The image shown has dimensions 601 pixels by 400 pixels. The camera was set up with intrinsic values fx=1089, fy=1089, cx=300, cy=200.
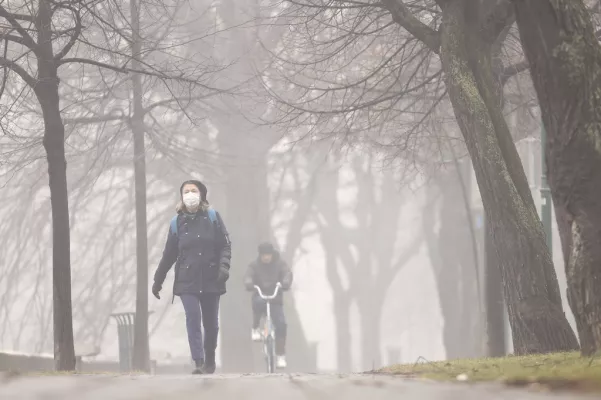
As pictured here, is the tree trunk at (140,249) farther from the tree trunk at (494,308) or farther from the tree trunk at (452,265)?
the tree trunk at (452,265)

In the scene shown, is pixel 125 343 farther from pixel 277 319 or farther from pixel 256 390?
pixel 256 390


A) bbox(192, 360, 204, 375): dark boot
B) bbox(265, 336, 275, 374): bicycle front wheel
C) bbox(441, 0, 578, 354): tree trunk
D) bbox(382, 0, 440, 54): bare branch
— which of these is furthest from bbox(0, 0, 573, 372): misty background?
bbox(441, 0, 578, 354): tree trunk

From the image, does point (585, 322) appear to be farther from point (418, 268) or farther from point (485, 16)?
point (418, 268)

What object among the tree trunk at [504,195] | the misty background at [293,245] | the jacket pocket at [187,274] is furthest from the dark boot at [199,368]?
the misty background at [293,245]

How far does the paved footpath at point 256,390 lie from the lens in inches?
213

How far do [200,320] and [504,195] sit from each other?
3.06 metres

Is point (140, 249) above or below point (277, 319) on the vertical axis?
above

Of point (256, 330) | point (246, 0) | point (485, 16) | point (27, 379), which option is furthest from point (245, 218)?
point (27, 379)

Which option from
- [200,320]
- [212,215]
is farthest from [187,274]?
[212,215]

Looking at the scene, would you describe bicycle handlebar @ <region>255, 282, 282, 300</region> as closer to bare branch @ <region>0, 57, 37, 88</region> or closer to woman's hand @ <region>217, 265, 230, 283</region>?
woman's hand @ <region>217, 265, 230, 283</region>

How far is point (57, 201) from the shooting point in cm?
1134

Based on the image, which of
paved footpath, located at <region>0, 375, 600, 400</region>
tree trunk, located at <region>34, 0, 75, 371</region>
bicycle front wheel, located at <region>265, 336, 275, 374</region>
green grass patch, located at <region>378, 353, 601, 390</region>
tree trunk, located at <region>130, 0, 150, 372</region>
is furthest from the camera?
tree trunk, located at <region>130, 0, 150, 372</region>

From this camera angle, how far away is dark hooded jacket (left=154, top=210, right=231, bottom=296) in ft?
33.6

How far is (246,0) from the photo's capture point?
1101 inches
